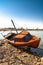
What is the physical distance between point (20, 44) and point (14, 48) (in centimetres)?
176

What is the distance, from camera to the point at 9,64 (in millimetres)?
16969

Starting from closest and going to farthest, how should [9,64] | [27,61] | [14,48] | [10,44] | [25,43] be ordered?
[9,64], [27,61], [25,43], [14,48], [10,44]

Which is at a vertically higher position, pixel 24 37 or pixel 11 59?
pixel 24 37

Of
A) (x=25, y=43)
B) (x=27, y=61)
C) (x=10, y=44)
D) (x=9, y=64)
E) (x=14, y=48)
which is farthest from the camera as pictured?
(x=10, y=44)

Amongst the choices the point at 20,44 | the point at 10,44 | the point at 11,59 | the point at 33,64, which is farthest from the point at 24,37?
the point at 33,64

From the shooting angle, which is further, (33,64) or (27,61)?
(27,61)

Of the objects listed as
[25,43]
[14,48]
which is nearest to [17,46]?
[14,48]

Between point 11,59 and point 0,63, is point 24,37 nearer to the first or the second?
point 11,59

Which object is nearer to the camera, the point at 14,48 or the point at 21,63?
the point at 21,63

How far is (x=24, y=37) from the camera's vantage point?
25.9 metres

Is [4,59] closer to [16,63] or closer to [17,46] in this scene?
[16,63]

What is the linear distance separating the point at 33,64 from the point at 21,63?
5.18 ft

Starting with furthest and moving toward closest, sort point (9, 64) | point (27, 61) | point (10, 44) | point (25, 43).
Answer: point (10, 44) → point (25, 43) → point (27, 61) → point (9, 64)

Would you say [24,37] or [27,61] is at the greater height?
[24,37]
